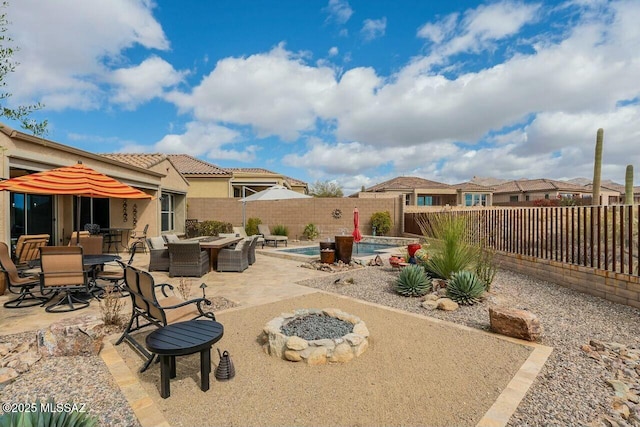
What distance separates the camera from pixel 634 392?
124 inches

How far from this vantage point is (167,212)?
1750 cm

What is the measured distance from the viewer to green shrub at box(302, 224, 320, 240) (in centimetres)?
2064

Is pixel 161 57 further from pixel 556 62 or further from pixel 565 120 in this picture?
pixel 565 120

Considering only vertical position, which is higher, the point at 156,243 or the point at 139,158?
the point at 139,158

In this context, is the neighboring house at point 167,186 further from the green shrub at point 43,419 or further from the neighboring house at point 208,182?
the green shrub at point 43,419

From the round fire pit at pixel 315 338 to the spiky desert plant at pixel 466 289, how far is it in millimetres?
2646

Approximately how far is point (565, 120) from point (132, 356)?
5563 centimetres

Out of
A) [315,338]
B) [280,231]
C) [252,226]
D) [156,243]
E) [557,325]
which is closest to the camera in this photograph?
[315,338]

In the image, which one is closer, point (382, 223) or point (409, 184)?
point (382, 223)

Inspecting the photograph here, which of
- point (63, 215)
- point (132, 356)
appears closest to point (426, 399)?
point (132, 356)

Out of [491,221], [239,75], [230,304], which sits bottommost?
[230,304]

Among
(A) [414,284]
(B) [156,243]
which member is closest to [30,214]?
(B) [156,243]

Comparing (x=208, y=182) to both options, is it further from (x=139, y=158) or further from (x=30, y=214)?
(x=30, y=214)

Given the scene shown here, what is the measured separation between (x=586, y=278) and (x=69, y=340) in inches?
360
